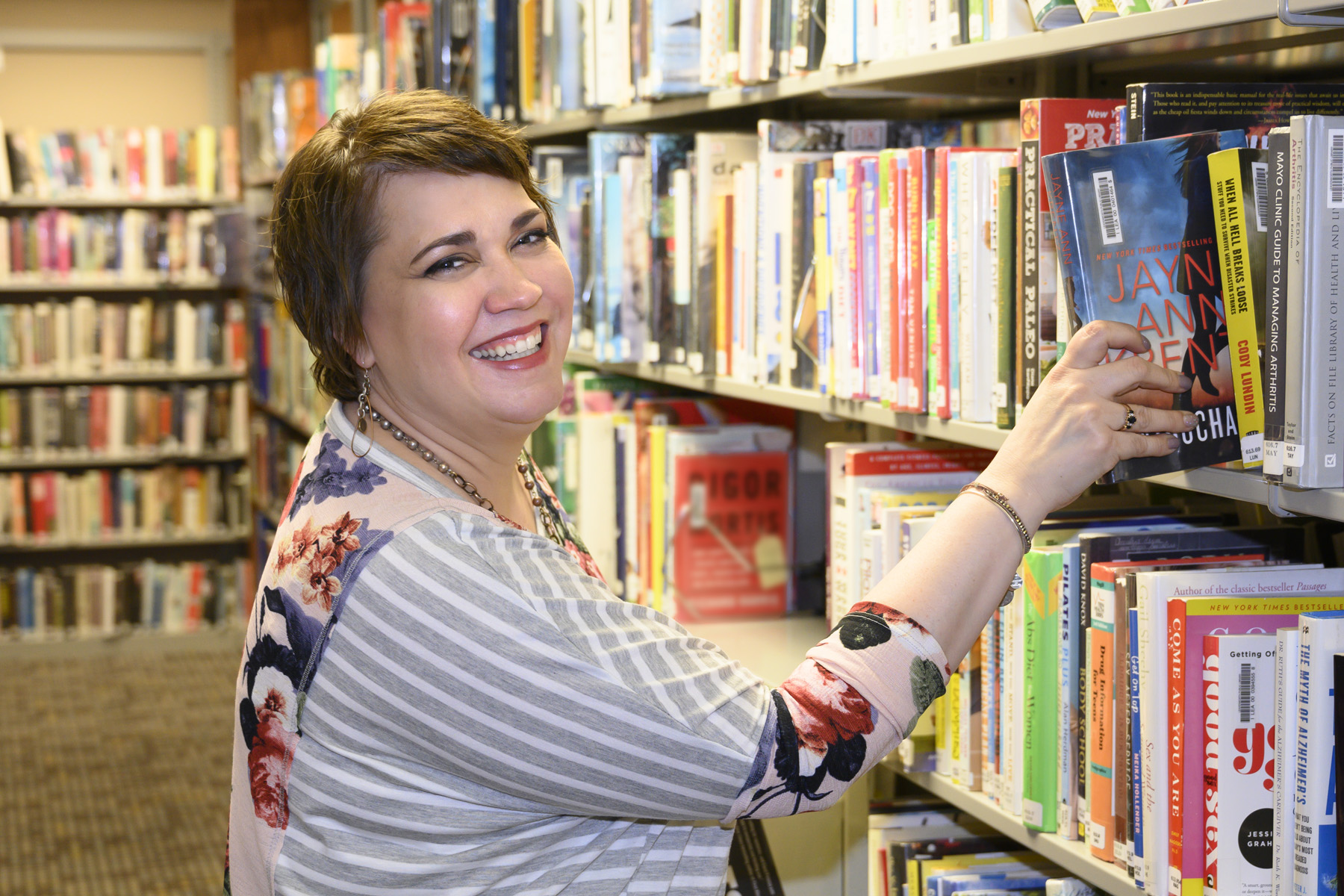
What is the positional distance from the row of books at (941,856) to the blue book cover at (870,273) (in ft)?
1.82

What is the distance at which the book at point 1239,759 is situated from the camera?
42.8 inches

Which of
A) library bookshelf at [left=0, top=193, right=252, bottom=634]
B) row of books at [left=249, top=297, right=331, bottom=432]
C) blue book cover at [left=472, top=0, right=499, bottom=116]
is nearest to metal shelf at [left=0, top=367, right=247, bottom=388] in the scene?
library bookshelf at [left=0, top=193, right=252, bottom=634]

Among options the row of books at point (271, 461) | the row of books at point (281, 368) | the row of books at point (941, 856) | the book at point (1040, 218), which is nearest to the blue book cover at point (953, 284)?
the book at point (1040, 218)

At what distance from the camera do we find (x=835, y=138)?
1822mm

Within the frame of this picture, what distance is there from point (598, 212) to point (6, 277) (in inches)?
184

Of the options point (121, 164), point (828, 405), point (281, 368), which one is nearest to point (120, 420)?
point (121, 164)

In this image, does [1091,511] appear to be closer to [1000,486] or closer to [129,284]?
[1000,486]

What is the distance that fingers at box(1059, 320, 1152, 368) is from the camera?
1101 millimetres

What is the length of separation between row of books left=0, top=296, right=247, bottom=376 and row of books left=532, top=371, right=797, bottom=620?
430 centimetres

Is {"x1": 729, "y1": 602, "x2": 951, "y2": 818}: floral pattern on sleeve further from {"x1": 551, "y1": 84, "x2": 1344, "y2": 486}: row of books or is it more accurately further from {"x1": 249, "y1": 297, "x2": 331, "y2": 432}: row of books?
{"x1": 249, "y1": 297, "x2": 331, "y2": 432}: row of books

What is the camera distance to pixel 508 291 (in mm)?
1307

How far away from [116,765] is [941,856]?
12.4 ft

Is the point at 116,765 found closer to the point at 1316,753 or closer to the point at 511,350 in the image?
the point at 511,350

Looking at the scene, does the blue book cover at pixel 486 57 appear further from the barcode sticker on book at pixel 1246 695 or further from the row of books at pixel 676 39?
the barcode sticker on book at pixel 1246 695
